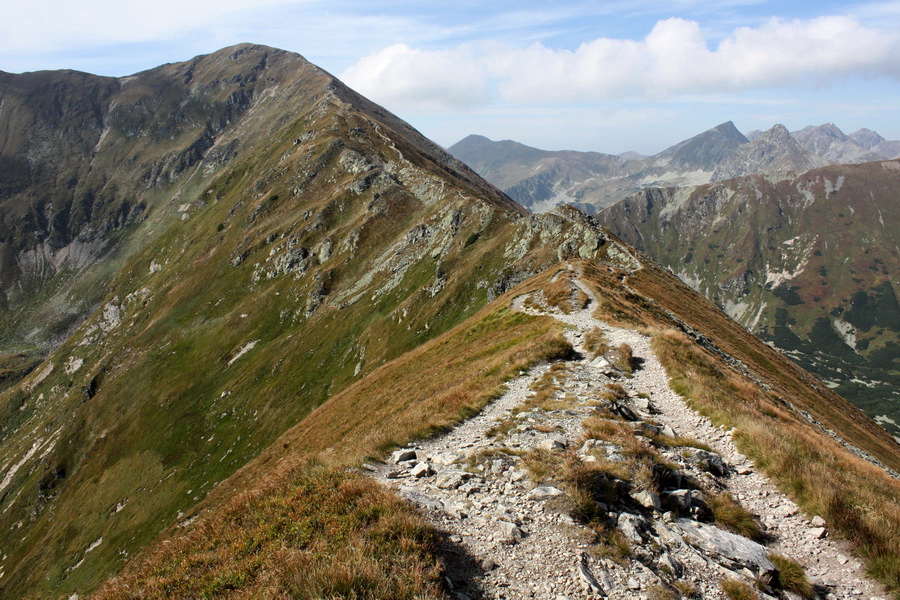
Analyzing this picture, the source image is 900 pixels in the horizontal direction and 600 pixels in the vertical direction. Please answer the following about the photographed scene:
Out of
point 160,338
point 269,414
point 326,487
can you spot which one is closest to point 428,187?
point 269,414

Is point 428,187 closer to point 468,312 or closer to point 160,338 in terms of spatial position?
point 468,312

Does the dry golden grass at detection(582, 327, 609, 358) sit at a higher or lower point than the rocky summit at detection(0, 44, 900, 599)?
higher

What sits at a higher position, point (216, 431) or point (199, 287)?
point (199, 287)

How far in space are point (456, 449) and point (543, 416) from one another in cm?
436

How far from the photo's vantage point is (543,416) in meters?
17.5

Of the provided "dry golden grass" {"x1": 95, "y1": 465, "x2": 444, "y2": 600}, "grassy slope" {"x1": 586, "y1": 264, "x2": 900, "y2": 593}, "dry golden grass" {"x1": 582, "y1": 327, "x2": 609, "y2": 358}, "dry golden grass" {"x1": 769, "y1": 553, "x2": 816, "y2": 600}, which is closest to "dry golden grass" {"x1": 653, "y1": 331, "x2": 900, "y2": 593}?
"grassy slope" {"x1": 586, "y1": 264, "x2": 900, "y2": 593}

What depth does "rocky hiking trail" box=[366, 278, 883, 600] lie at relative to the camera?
8703 mm

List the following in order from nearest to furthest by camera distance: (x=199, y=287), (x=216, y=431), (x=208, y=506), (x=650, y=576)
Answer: (x=650, y=576)
(x=208, y=506)
(x=216, y=431)
(x=199, y=287)

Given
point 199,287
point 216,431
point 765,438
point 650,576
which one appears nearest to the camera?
point 650,576

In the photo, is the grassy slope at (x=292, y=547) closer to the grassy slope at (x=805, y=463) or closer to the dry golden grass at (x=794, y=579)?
the dry golden grass at (x=794, y=579)

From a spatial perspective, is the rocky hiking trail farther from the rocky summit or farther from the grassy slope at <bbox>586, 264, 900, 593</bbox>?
the grassy slope at <bbox>586, 264, 900, 593</bbox>

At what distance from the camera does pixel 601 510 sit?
10336 mm

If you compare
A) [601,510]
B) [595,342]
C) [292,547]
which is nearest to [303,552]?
[292,547]

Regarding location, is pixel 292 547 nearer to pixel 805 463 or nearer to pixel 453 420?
pixel 453 420
